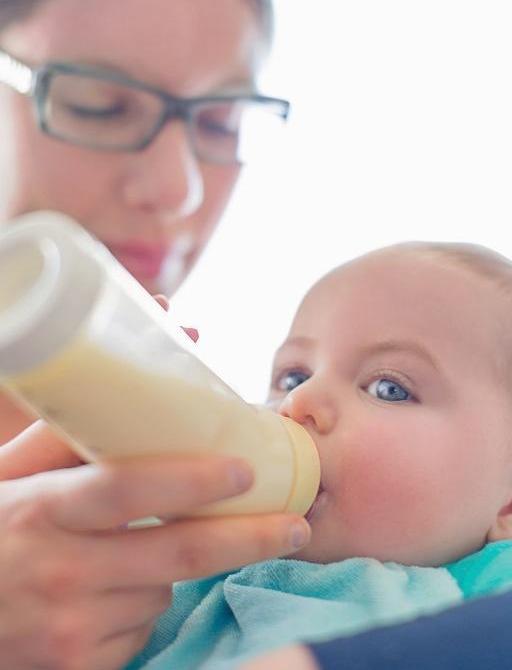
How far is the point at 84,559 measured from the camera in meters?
0.67

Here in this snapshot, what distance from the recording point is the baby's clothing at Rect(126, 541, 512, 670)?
30.0 inches

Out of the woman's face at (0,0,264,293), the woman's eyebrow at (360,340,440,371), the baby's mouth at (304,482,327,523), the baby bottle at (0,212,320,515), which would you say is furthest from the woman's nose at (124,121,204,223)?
the baby bottle at (0,212,320,515)

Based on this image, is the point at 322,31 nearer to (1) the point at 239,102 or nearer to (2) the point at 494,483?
(1) the point at 239,102

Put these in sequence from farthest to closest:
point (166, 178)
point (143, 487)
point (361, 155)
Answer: point (361, 155), point (166, 178), point (143, 487)

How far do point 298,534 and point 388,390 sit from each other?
0.25 metres

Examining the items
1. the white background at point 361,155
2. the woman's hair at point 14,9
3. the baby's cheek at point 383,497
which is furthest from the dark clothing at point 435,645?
the white background at point 361,155

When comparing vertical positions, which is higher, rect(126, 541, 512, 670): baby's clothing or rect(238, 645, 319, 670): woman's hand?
rect(238, 645, 319, 670): woman's hand

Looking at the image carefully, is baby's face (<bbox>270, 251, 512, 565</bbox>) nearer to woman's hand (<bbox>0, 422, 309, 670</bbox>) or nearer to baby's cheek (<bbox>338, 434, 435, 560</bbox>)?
baby's cheek (<bbox>338, 434, 435, 560</bbox>)

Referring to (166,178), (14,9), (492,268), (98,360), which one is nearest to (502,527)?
(492,268)

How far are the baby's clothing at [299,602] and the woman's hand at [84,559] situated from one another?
0.33 feet

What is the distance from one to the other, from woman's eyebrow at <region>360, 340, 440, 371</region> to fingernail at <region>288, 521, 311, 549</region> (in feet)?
0.86

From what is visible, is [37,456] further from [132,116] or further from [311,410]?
[132,116]

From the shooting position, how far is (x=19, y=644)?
0.70 meters

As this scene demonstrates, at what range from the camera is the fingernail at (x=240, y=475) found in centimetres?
61
